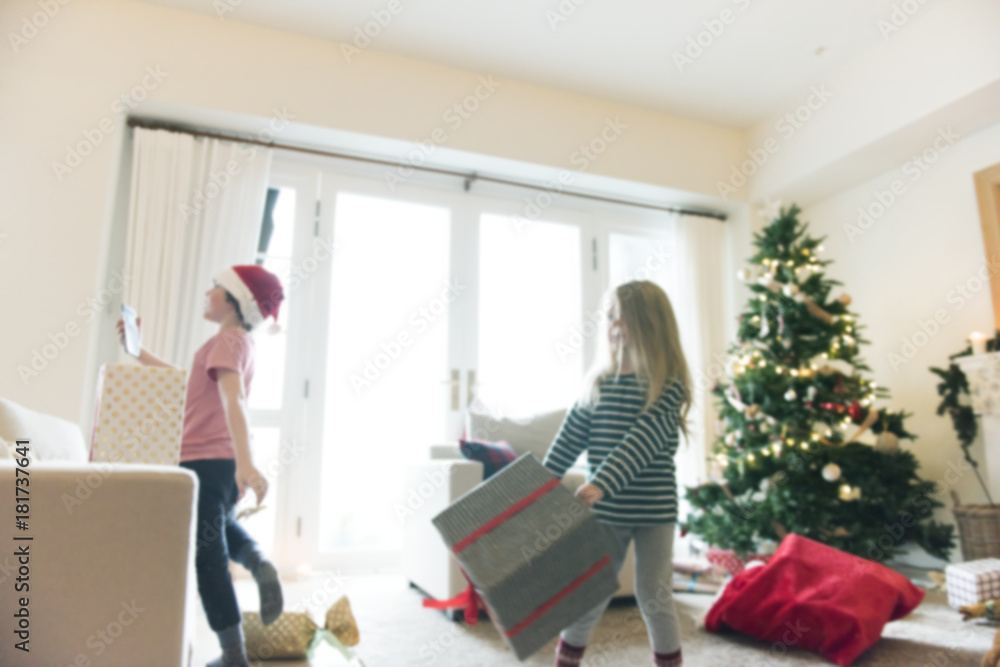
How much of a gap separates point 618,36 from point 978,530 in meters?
3.10

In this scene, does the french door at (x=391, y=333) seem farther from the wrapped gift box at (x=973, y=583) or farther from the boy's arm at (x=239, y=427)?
the wrapped gift box at (x=973, y=583)

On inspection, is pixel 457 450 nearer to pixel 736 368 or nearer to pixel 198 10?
pixel 736 368

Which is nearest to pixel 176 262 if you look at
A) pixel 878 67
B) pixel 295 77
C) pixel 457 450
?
pixel 295 77

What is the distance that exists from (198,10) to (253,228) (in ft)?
3.79

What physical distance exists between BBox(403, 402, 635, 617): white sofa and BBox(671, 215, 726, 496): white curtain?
1.54 metres

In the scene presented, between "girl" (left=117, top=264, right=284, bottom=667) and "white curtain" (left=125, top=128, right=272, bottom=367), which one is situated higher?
"white curtain" (left=125, top=128, right=272, bottom=367)

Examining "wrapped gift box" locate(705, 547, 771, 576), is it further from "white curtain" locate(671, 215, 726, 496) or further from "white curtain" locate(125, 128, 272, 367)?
"white curtain" locate(125, 128, 272, 367)

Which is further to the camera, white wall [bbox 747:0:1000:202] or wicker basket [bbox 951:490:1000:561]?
white wall [bbox 747:0:1000:202]

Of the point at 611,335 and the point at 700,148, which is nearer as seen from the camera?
the point at 611,335

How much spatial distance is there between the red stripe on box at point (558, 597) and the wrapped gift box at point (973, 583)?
2.00 m

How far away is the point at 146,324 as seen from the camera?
3.30m

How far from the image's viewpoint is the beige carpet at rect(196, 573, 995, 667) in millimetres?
2059

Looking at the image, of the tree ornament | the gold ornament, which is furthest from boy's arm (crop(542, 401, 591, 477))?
the tree ornament

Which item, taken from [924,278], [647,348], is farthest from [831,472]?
[647,348]
